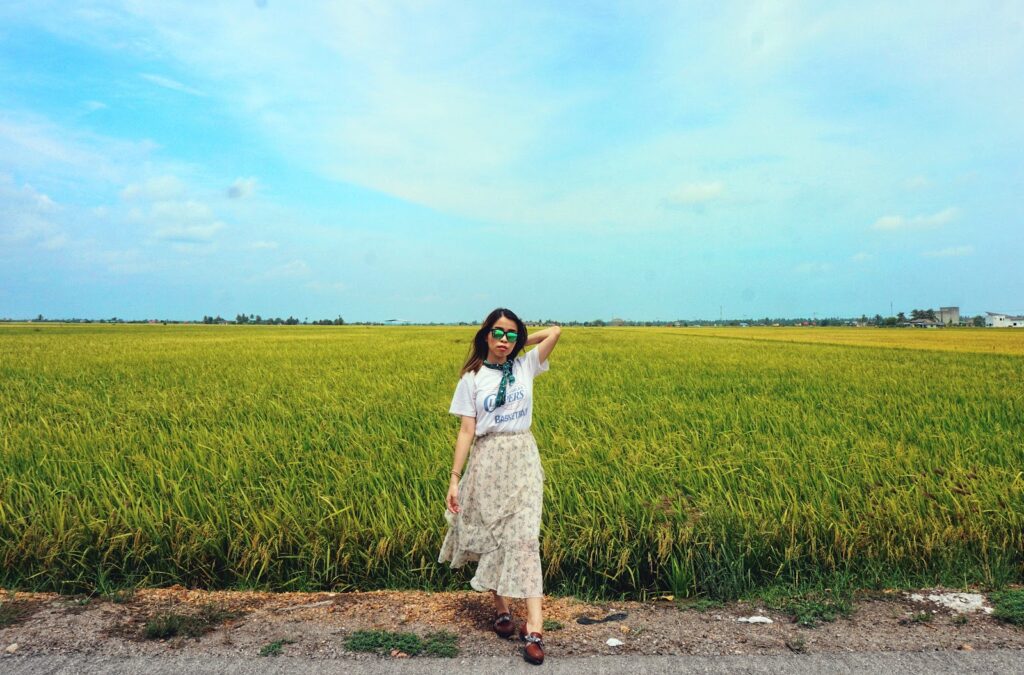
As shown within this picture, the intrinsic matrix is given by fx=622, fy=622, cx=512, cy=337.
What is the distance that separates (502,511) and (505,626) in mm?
527

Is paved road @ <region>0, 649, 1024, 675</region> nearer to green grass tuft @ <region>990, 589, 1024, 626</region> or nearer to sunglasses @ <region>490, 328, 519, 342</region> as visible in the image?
green grass tuft @ <region>990, 589, 1024, 626</region>

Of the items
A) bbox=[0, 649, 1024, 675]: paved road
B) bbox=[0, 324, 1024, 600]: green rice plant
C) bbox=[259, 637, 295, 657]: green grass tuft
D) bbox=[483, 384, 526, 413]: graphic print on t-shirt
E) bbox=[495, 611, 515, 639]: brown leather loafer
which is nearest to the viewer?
bbox=[0, 649, 1024, 675]: paved road

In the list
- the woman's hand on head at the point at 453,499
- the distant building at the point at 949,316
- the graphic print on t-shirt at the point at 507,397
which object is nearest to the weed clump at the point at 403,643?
the woman's hand on head at the point at 453,499

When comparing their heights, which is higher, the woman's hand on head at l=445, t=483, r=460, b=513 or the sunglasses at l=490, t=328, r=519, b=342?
the sunglasses at l=490, t=328, r=519, b=342

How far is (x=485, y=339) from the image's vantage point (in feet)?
10.1

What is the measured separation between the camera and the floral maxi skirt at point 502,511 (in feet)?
9.75

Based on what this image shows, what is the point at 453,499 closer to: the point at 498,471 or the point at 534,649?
the point at 498,471

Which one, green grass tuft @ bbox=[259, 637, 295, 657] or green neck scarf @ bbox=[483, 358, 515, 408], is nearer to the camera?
green grass tuft @ bbox=[259, 637, 295, 657]

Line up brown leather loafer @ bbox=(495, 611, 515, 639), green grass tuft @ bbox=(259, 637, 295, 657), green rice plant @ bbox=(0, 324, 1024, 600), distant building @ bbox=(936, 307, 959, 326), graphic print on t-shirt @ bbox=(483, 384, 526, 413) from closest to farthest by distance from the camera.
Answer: green grass tuft @ bbox=(259, 637, 295, 657), brown leather loafer @ bbox=(495, 611, 515, 639), graphic print on t-shirt @ bbox=(483, 384, 526, 413), green rice plant @ bbox=(0, 324, 1024, 600), distant building @ bbox=(936, 307, 959, 326)

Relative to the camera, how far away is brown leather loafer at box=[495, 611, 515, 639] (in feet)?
9.62

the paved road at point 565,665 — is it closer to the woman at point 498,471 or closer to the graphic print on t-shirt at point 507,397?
the woman at point 498,471

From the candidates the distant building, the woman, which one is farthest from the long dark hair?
the distant building

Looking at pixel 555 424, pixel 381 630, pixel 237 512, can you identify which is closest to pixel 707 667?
pixel 381 630

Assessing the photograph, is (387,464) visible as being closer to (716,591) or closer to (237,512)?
(237,512)
